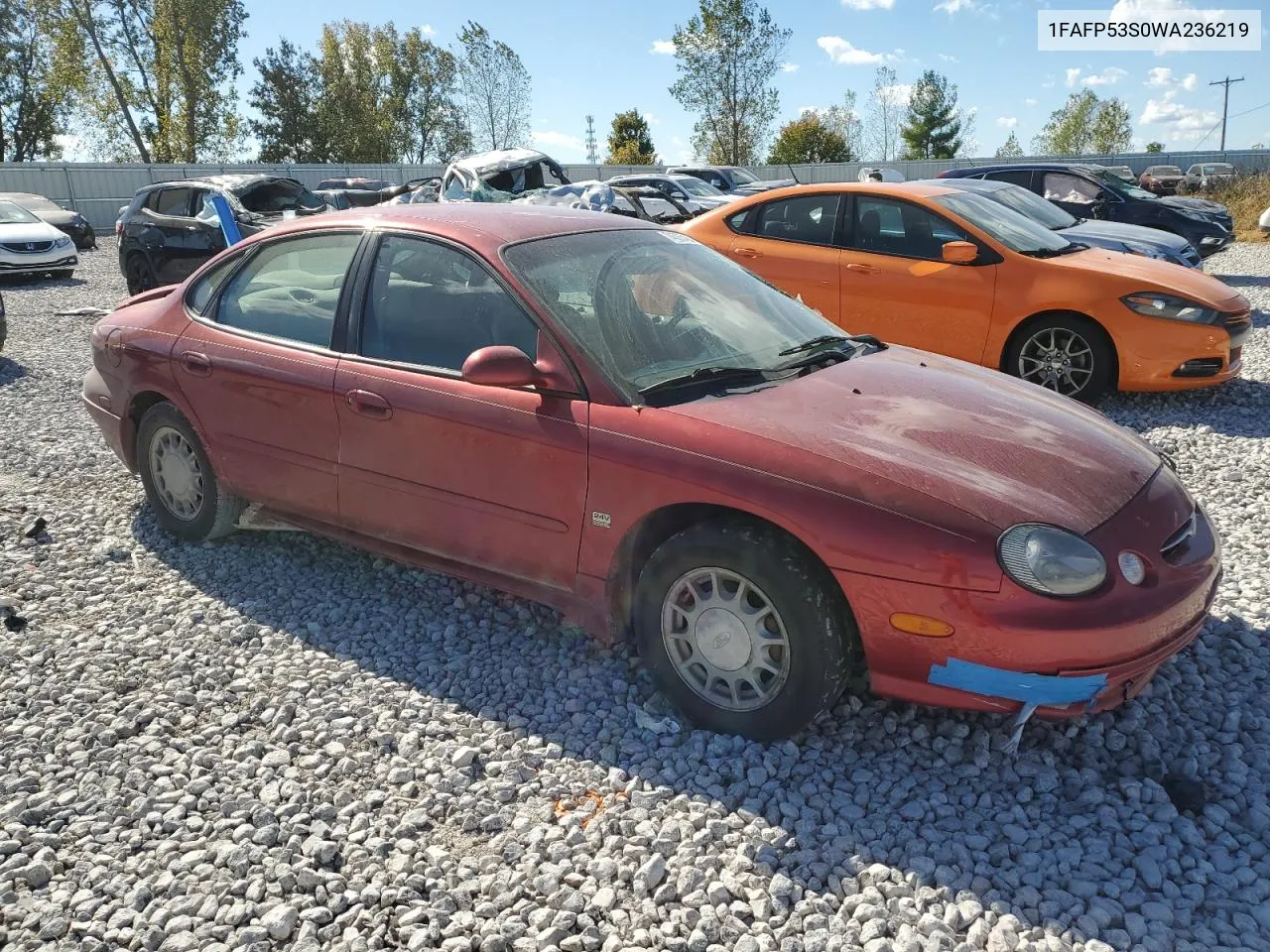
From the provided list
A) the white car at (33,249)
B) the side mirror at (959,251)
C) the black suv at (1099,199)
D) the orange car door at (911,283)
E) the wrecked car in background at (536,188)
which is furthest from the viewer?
the white car at (33,249)

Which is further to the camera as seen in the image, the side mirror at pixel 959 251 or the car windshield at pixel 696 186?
the car windshield at pixel 696 186

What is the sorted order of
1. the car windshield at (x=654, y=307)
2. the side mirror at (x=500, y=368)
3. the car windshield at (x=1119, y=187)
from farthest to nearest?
the car windshield at (x=1119, y=187) → the car windshield at (x=654, y=307) → the side mirror at (x=500, y=368)

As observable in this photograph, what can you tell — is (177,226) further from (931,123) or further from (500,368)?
(931,123)

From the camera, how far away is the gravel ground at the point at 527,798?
7.89ft

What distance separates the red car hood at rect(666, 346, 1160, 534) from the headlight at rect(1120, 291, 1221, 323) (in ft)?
11.5

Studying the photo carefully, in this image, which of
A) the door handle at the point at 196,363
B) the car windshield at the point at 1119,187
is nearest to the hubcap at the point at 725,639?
the door handle at the point at 196,363

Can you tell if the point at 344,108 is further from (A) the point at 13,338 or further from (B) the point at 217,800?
(B) the point at 217,800

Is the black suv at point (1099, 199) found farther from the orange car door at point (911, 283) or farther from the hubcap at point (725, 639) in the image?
the hubcap at point (725, 639)

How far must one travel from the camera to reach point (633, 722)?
3.27m

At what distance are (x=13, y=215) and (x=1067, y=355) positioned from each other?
59.6 ft

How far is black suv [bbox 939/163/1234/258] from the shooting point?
537 inches

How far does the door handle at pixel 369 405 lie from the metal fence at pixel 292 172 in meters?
25.1

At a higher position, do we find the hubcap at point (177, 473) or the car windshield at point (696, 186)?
the car windshield at point (696, 186)

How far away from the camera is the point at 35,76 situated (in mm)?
45688
